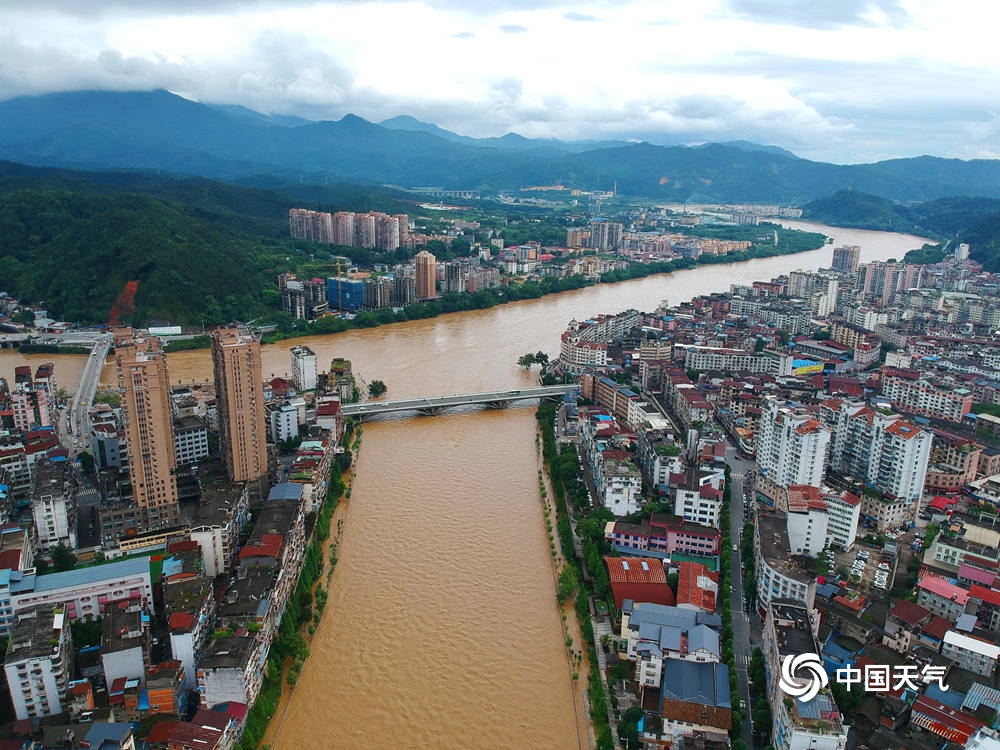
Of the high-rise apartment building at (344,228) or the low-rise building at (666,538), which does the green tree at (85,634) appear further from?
the high-rise apartment building at (344,228)

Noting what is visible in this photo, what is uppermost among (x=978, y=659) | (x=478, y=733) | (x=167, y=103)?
(x=167, y=103)

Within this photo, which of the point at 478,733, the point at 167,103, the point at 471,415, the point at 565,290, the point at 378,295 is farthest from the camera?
the point at 167,103

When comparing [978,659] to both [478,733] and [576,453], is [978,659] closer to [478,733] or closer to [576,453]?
[478,733]

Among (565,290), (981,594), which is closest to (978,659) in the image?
(981,594)

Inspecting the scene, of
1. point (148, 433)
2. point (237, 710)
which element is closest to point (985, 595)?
point (237, 710)

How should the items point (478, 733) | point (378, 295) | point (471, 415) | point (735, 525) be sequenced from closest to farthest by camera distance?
point (478, 733)
point (735, 525)
point (471, 415)
point (378, 295)

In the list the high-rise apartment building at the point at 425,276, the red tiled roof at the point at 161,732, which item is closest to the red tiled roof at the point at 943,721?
the red tiled roof at the point at 161,732

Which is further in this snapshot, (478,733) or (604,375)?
(604,375)
